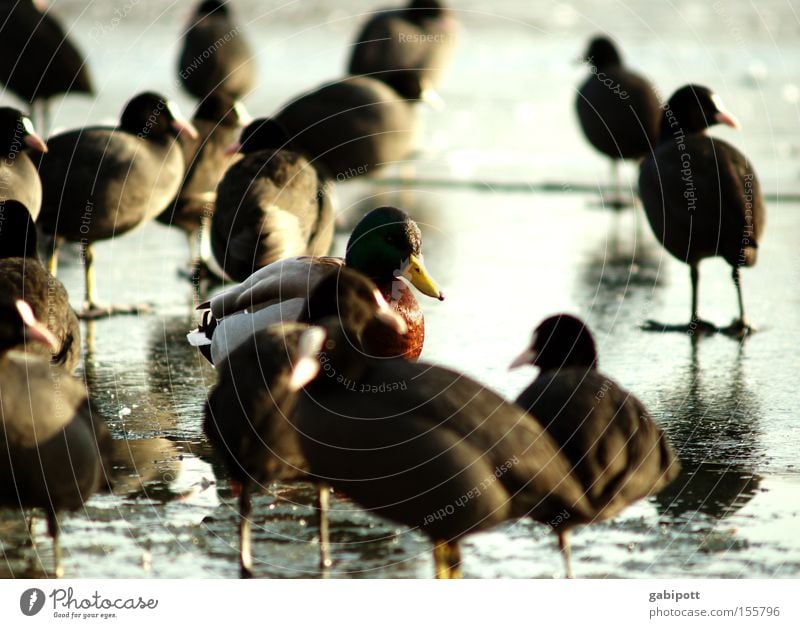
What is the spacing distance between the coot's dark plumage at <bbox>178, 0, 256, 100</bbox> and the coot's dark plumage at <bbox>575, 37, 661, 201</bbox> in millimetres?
3879

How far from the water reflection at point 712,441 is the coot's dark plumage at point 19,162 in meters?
3.39

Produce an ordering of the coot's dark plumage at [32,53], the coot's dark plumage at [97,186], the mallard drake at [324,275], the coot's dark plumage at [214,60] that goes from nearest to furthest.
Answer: the mallard drake at [324,275]
the coot's dark plumage at [97,186]
the coot's dark plumage at [32,53]
the coot's dark plumage at [214,60]

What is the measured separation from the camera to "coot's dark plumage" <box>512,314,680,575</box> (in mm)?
4062

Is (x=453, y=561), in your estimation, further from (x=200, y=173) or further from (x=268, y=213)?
(x=200, y=173)

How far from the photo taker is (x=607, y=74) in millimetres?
11953

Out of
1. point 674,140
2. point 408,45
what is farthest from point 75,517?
point 408,45

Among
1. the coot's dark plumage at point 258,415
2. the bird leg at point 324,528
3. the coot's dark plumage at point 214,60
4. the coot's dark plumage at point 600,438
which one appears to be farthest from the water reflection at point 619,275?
the coot's dark plumage at point 214,60

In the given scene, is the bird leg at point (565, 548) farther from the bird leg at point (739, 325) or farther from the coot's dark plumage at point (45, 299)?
the bird leg at point (739, 325)

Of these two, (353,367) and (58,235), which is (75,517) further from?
(58,235)

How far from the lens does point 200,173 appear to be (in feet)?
28.8

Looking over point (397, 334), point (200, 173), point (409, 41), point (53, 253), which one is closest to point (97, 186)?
point (53, 253)

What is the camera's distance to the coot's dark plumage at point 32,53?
13.2 meters

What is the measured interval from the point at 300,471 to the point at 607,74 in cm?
846

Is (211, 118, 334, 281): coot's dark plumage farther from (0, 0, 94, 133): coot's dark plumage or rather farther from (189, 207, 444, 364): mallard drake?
(0, 0, 94, 133): coot's dark plumage
